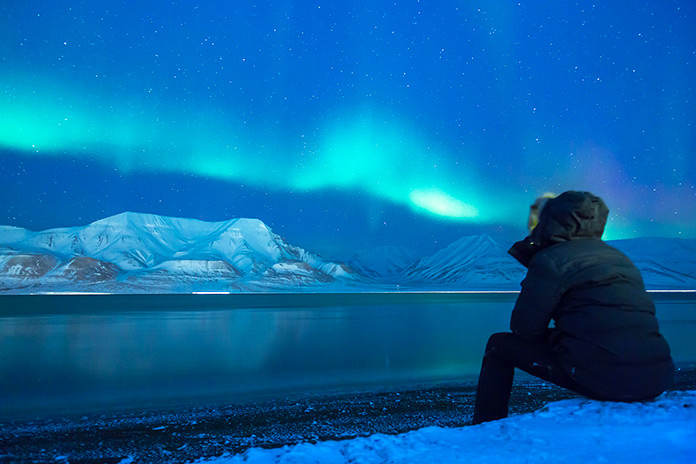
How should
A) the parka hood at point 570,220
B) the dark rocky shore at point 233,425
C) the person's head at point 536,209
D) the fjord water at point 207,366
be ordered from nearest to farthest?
1. the parka hood at point 570,220
2. the person's head at point 536,209
3. the dark rocky shore at point 233,425
4. the fjord water at point 207,366

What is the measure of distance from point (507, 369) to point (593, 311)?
0.71 metres

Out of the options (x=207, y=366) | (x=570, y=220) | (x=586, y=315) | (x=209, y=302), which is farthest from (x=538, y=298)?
(x=209, y=302)

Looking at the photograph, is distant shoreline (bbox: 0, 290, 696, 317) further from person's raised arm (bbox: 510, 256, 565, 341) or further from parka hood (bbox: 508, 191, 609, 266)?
parka hood (bbox: 508, 191, 609, 266)

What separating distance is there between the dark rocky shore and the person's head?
2.56 meters

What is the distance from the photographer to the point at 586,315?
303cm

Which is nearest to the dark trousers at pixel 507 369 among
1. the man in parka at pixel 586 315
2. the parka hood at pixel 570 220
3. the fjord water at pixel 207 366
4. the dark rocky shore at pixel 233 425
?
the man in parka at pixel 586 315

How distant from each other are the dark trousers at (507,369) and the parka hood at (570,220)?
0.57 m

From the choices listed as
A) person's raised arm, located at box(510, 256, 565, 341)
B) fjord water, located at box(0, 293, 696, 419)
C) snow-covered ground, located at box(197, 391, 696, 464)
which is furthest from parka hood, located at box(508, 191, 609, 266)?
fjord water, located at box(0, 293, 696, 419)

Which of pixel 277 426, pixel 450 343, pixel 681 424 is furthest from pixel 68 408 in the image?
pixel 450 343

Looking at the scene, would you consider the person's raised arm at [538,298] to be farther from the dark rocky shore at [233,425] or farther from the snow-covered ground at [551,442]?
the dark rocky shore at [233,425]

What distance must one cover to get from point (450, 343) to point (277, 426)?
30.8 feet

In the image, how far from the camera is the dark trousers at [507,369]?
3191 mm

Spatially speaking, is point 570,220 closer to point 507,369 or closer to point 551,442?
point 507,369

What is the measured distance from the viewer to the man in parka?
2996mm
